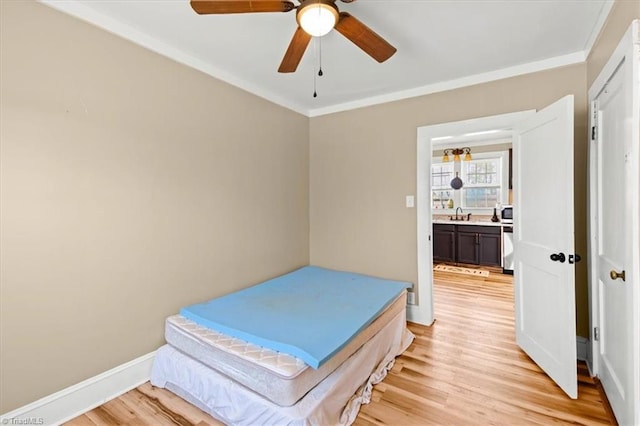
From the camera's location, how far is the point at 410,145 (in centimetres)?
315

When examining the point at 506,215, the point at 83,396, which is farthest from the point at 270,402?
the point at 506,215

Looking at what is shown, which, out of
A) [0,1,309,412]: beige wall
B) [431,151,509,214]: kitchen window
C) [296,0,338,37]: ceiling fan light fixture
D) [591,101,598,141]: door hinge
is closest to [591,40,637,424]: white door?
[591,101,598,141]: door hinge

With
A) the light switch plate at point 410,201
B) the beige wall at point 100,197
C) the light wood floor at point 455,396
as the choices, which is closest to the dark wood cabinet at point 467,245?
the light wood floor at point 455,396

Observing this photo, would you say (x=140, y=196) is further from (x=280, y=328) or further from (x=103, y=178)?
(x=280, y=328)

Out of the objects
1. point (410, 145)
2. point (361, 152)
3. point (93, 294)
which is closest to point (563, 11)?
point (410, 145)

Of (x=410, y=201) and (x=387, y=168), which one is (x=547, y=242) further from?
(x=387, y=168)

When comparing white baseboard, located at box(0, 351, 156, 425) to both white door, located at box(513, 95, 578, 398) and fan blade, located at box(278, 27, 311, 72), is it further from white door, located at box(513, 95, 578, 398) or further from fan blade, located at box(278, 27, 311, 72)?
white door, located at box(513, 95, 578, 398)

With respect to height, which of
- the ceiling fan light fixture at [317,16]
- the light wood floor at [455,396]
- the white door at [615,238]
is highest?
the ceiling fan light fixture at [317,16]

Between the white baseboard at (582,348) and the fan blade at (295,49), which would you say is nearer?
the fan blade at (295,49)

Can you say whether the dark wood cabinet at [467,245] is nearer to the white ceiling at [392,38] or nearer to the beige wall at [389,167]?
the beige wall at [389,167]

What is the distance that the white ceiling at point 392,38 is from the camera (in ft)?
5.99

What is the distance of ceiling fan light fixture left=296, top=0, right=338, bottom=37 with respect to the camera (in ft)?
4.64

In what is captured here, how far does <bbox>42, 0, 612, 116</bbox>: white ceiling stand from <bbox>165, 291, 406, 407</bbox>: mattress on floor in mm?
2076

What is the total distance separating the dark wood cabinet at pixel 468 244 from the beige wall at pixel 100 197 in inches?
166
